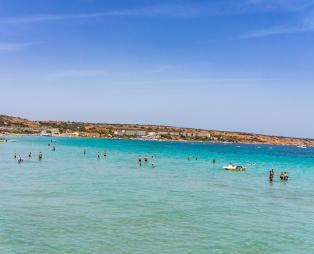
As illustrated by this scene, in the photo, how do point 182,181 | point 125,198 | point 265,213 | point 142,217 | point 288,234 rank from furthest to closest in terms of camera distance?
point 182,181 < point 125,198 < point 265,213 < point 142,217 < point 288,234

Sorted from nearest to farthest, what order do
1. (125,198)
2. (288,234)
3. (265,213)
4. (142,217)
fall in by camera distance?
(288,234)
(142,217)
(265,213)
(125,198)

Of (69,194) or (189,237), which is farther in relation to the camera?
(69,194)

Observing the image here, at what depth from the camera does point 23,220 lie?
2892 centimetres

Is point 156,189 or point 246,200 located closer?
point 246,200

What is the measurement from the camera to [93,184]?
50188 mm

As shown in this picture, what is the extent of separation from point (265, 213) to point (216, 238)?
10.3 metres

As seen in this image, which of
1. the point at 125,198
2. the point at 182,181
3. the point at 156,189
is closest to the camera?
the point at 125,198

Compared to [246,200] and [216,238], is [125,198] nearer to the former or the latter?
[246,200]

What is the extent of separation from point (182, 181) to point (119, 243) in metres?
31.5

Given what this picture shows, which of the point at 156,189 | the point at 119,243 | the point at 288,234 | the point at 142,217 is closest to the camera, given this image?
the point at 119,243

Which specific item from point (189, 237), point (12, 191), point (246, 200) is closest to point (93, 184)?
point (12, 191)

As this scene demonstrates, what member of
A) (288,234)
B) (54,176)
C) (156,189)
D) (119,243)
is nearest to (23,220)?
(119,243)

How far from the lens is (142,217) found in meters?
31.6

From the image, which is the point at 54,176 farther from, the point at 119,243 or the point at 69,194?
the point at 119,243
